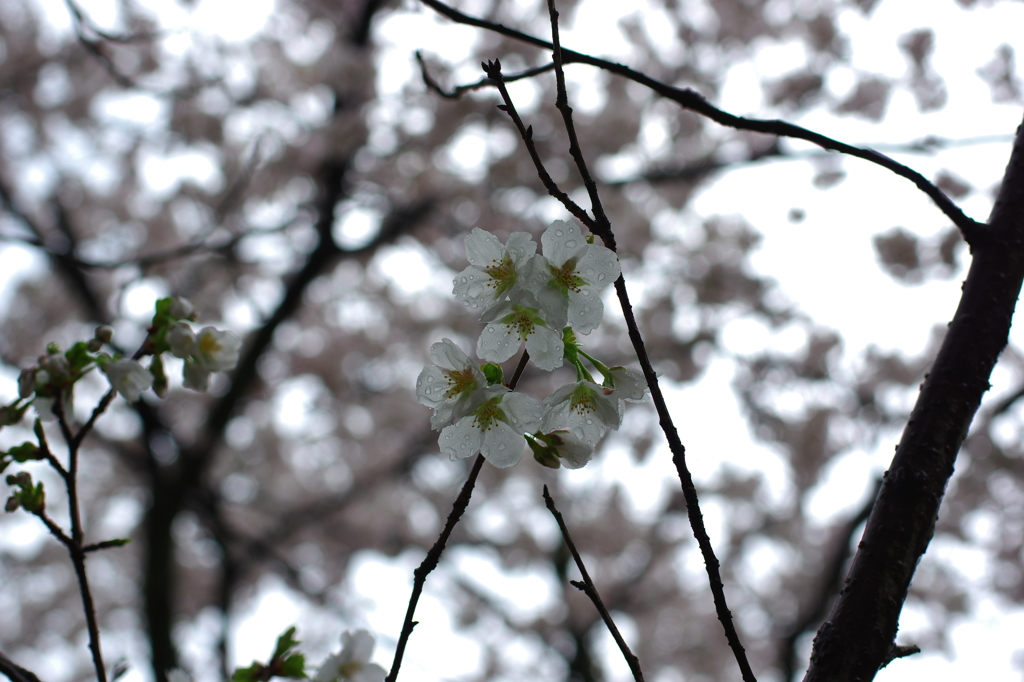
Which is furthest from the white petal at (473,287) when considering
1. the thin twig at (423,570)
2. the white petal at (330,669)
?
the white petal at (330,669)

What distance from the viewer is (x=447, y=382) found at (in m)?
1.03

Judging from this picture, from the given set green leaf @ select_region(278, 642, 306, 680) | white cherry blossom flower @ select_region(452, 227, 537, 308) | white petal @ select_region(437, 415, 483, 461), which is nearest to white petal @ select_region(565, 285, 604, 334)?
white cherry blossom flower @ select_region(452, 227, 537, 308)

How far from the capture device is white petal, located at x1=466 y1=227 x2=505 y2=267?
1.06 metres

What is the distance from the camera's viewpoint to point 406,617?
87cm

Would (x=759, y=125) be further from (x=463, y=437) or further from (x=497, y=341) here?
(x=463, y=437)

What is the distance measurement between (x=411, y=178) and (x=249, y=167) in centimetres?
269

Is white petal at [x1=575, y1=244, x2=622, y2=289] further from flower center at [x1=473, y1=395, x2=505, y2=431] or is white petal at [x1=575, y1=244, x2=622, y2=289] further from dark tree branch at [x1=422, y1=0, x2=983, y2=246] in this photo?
dark tree branch at [x1=422, y1=0, x2=983, y2=246]

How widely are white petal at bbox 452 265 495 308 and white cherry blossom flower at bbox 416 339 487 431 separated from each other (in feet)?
0.30

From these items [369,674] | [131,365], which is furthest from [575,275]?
[369,674]

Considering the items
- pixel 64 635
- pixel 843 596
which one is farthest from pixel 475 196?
pixel 64 635

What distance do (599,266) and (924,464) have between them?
1.85ft

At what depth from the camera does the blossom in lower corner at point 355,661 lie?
52.8 inches

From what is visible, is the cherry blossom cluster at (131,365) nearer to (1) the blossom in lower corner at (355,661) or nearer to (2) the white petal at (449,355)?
(2) the white petal at (449,355)

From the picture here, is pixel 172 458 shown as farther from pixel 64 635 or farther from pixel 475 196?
pixel 64 635
